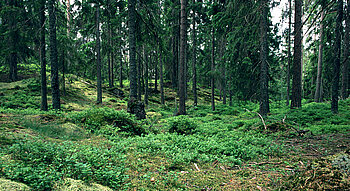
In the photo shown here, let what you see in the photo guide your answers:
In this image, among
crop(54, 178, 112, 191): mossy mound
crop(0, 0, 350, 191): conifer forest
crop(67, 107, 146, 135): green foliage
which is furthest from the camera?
crop(67, 107, 146, 135): green foliage

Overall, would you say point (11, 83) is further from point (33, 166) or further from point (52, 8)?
point (33, 166)

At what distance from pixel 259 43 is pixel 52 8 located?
41.7 feet

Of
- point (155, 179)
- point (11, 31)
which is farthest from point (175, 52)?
point (155, 179)

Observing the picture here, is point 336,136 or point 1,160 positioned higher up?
point 1,160

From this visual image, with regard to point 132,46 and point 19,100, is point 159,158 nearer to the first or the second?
point 132,46

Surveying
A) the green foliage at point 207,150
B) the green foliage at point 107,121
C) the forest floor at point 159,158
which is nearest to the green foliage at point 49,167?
the forest floor at point 159,158

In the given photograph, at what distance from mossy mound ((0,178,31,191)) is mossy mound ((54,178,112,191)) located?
0.36 m

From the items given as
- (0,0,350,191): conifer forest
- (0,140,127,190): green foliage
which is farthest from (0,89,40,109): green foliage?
(0,140,127,190): green foliage

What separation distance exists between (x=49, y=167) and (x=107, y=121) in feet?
14.8

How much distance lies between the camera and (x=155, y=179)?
350 cm

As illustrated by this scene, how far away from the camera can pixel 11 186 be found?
7.30 ft

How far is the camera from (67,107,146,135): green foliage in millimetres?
7109

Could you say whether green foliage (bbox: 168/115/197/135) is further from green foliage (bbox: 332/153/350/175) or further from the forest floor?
green foliage (bbox: 332/153/350/175)

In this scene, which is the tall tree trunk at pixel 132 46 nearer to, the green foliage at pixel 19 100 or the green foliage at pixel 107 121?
the green foliage at pixel 107 121
